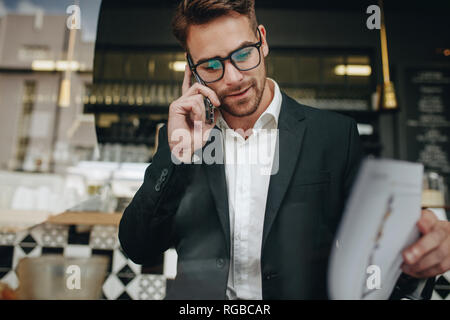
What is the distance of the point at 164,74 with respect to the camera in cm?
192

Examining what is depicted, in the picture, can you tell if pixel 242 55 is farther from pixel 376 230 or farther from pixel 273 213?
pixel 376 230

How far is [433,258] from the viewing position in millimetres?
892

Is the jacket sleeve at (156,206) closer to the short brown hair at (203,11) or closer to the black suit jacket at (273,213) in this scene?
the black suit jacket at (273,213)

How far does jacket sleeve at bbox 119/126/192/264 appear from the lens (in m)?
0.96

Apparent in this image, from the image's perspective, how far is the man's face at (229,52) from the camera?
3.17 feet

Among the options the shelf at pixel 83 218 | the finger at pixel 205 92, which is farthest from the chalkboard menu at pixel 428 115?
the shelf at pixel 83 218

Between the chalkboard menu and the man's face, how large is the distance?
2150 millimetres

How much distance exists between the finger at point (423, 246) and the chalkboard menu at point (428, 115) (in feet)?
6.55

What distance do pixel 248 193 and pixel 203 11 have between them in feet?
1.94

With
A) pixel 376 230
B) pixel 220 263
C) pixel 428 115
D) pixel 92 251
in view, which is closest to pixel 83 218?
pixel 92 251

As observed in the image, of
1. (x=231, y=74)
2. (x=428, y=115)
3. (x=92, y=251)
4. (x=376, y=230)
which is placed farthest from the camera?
(x=428, y=115)

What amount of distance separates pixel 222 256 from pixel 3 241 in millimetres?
1116

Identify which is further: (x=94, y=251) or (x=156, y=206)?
(x=94, y=251)
